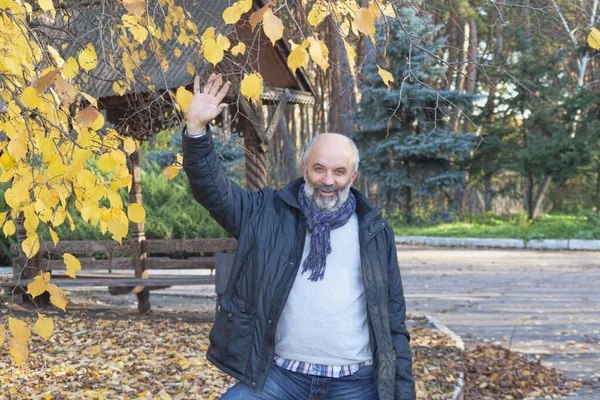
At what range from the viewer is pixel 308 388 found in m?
3.02

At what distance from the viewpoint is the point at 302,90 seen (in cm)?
889

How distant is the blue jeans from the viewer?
9.71 ft

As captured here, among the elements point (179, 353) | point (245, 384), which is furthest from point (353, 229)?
point (179, 353)

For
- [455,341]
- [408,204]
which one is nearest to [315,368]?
[455,341]

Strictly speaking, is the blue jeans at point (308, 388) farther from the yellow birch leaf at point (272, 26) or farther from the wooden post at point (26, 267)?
the wooden post at point (26, 267)

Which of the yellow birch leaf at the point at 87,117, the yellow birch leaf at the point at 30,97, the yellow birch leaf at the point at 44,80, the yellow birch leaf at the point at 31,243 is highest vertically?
the yellow birch leaf at the point at 44,80

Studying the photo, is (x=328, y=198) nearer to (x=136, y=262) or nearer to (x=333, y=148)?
(x=333, y=148)

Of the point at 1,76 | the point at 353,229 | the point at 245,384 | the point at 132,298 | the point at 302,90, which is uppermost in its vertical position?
the point at 302,90

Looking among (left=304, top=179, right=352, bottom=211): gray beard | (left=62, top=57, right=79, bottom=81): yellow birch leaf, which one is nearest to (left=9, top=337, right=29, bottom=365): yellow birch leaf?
(left=62, top=57, right=79, bottom=81): yellow birch leaf

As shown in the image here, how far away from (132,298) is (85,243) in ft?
8.30

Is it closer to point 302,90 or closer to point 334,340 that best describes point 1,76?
point 334,340

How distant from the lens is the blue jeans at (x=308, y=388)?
2.96m

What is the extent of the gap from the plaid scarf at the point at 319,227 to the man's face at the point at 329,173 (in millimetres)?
30

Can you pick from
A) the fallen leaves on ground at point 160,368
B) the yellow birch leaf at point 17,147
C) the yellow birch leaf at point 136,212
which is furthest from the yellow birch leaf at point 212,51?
the fallen leaves on ground at point 160,368
